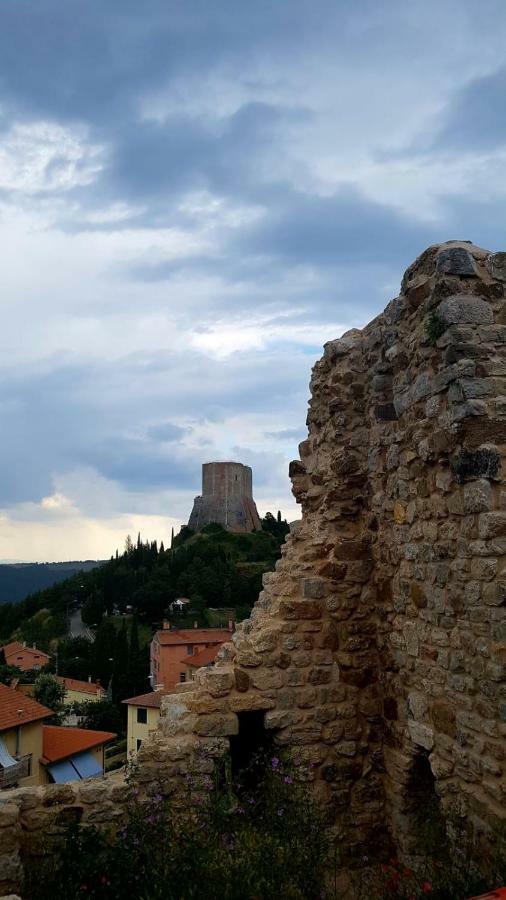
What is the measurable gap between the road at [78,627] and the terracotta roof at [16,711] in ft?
171

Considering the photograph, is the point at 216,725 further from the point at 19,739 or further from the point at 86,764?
the point at 86,764

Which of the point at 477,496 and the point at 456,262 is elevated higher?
the point at 456,262

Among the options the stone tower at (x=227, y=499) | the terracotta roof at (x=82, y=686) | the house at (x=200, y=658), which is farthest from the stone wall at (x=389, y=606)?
the stone tower at (x=227, y=499)

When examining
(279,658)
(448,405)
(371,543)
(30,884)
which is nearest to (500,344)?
(448,405)

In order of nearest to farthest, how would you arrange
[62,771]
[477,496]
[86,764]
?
[477,496]
[62,771]
[86,764]

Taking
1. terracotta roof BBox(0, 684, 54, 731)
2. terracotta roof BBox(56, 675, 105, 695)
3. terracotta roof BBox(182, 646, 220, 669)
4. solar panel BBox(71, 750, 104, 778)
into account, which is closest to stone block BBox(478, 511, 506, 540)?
terracotta roof BBox(0, 684, 54, 731)

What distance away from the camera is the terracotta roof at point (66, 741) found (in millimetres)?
23017

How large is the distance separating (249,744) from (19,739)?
52.2ft

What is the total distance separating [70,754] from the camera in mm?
22656

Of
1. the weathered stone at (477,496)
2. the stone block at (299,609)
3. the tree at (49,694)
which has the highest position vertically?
the weathered stone at (477,496)

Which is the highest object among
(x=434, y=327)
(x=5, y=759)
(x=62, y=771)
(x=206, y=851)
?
(x=434, y=327)

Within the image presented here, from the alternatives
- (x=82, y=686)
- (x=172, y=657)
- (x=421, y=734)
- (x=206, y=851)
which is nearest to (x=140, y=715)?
(x=172, y=657)

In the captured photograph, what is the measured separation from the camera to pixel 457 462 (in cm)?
433

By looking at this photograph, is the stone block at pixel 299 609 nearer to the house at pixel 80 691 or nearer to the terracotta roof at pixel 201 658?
the terracotta roof at pixel 201 658
